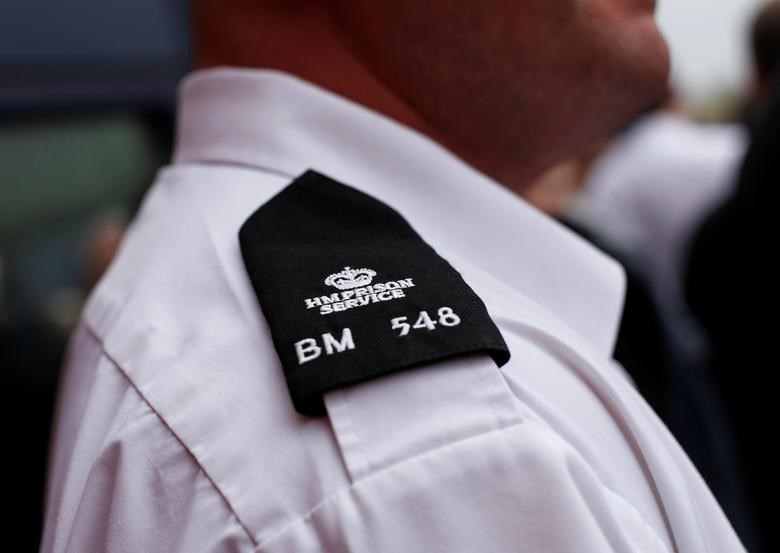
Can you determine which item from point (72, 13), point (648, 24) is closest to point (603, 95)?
point (648, 24)

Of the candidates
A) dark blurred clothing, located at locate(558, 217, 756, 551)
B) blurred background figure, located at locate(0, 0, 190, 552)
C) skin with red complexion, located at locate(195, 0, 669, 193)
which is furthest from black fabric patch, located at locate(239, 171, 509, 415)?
blurred background figure, located at locate(0, 0, 190, 552)

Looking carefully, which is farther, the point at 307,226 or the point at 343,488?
the point at 307,226

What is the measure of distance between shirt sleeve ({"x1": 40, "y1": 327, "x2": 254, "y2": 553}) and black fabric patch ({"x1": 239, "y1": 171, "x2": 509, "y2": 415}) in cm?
10

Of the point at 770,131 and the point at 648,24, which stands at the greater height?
the point at 648,24

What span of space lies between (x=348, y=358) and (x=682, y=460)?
321 millimetres

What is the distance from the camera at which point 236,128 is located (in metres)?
0.86

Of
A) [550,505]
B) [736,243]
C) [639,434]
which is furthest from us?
[736,243]

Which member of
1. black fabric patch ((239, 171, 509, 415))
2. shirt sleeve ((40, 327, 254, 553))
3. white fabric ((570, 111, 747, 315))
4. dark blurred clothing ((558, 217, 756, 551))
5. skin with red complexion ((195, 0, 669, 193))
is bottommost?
white fabric ((570, 111, 747, 315))

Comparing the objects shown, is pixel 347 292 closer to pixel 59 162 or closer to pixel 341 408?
pixel 341 408

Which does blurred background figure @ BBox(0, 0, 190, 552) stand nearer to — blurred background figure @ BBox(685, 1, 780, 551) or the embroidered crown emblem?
blurred background figure @ BBox(685, 1, 780, 551)

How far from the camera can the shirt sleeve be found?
0.58 meters

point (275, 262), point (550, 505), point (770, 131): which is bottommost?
point (770, 131)

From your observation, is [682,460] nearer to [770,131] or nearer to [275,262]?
[275,262]

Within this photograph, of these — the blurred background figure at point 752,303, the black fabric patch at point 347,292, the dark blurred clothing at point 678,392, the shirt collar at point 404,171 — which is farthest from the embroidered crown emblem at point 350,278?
the blurred background figure at point 752,303
